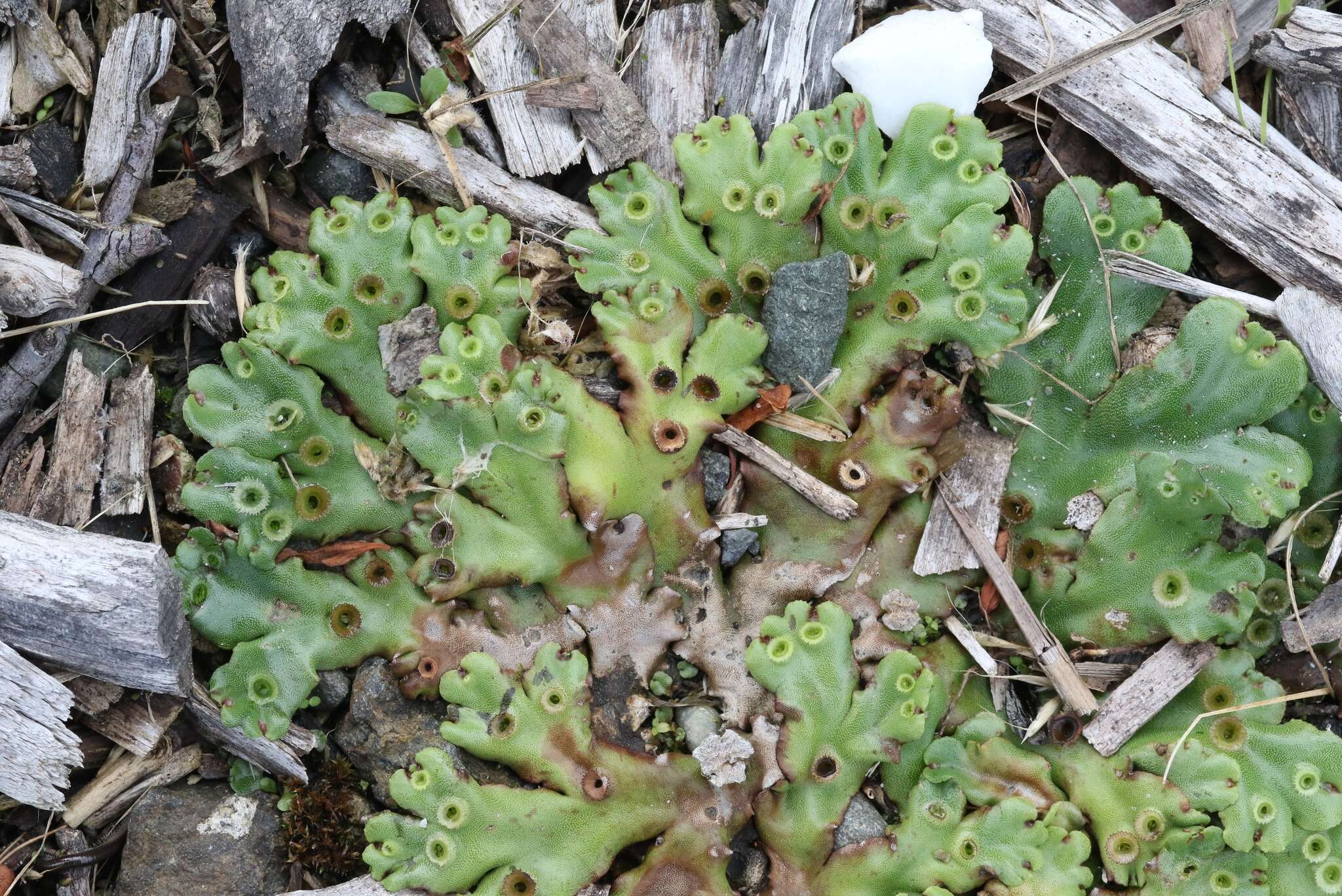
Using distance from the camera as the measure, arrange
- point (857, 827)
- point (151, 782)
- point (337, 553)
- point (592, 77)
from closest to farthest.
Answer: point (857, 827) < point (337, 553) < point (151, 782) < point (592, 77)

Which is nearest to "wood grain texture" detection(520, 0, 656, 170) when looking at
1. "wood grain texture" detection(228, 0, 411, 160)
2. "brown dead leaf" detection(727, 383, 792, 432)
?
"wood grain texture" detection(228, 0, 411, 160)

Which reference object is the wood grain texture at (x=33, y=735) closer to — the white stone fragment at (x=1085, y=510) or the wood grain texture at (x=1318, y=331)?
the white stone fragment at (x=1085, y=510)

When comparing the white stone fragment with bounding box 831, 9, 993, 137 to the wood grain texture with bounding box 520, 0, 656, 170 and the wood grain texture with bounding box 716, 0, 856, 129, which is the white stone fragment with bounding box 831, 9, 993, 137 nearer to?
the wood grain texture with bounding box 716, 0, 856, 129

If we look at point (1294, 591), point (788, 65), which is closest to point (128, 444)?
point (788, 65)

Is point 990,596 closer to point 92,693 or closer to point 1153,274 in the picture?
point 1153,274

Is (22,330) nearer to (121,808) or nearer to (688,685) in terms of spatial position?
(121,808)

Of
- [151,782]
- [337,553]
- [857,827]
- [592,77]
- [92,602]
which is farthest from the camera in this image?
[592,77]
